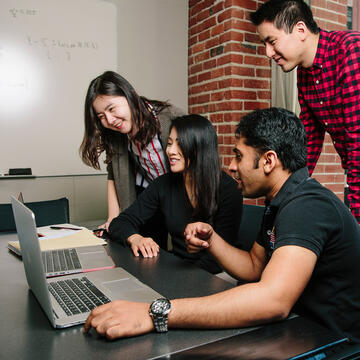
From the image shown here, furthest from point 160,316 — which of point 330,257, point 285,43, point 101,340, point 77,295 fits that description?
point 285,43

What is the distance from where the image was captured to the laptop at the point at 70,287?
732 mm

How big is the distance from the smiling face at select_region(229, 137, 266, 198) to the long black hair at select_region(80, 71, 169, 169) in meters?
0.72

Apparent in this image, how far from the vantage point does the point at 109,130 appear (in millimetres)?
1887

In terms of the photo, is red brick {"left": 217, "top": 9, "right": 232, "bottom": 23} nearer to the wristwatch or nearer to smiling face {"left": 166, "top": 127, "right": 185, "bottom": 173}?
smiling face {"left": 166, "top": 127, "right": 185, "bottom": 173}

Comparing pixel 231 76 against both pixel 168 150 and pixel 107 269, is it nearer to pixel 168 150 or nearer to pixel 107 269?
pixel 168 150

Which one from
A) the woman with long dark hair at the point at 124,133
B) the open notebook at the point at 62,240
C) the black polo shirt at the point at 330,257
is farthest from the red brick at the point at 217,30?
the black polo shirt at the point at 330,257

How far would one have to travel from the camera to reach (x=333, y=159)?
2.73m

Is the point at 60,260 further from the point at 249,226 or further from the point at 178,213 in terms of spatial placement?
the point at 249,226

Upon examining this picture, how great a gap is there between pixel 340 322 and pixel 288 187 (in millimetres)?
350

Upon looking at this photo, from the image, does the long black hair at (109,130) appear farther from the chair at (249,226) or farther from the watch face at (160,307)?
the watch face at (160,307)

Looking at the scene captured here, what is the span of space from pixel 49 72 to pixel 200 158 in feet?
4.82

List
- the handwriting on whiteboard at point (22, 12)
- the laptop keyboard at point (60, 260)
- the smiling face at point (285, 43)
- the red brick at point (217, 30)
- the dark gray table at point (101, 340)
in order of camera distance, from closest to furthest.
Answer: the dark gray table at point (101, 340)
the laptop keyboard at point (60, 260)
the smiling face at point (285, 43)
the handwriting on whiteboard at point (22, 12)
the red brick at point (217, 30)

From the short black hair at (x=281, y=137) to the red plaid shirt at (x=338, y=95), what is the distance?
1.56 feet

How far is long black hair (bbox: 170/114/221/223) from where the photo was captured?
1.55 meters
